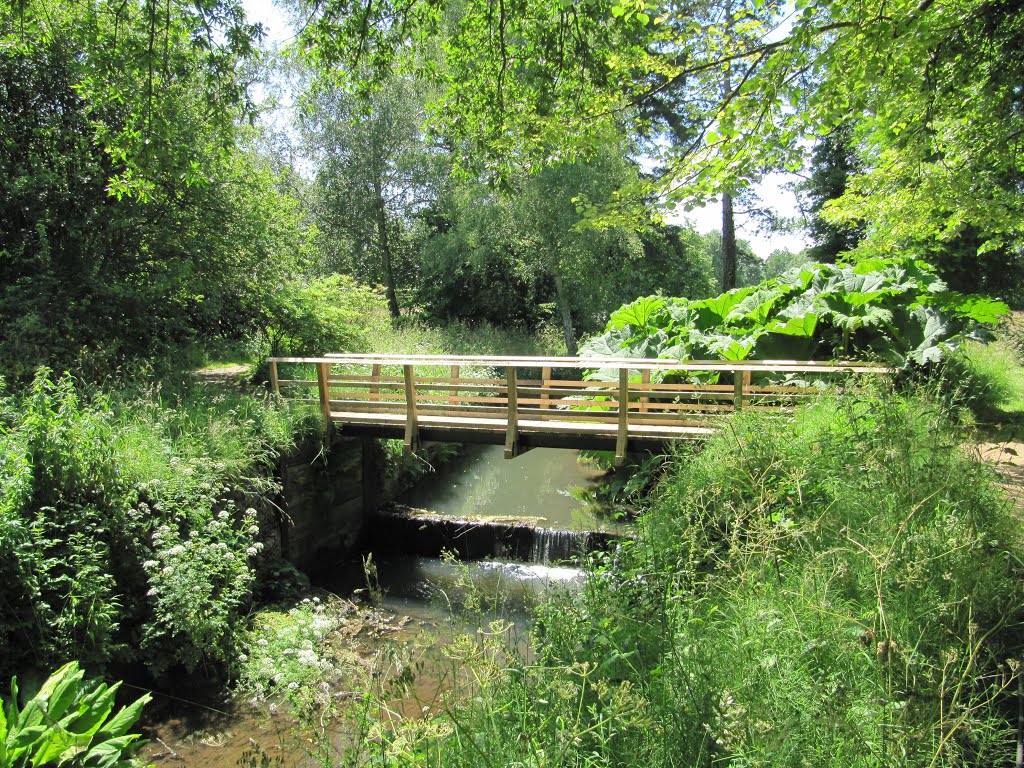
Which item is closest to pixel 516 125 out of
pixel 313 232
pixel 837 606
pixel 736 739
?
pixel 837 606

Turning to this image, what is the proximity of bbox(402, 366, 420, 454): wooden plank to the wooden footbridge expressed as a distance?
12 millimetres

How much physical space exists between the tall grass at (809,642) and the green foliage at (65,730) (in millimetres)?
2082

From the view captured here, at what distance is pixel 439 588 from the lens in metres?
4.72

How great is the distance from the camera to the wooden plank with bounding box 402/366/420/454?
8.10 metres

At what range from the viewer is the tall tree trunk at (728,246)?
19500 mm

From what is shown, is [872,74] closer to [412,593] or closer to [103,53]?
[103,53]

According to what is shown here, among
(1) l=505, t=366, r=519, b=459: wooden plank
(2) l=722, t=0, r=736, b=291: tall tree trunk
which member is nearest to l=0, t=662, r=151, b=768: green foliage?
(1) l=505, t=366, r=519, b=459: wooden plank

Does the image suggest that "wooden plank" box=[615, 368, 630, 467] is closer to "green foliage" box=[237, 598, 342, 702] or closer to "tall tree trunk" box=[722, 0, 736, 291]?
"green foliage" box=[237, 598, 342, 702]

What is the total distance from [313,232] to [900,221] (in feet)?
31.4

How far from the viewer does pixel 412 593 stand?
755 cm

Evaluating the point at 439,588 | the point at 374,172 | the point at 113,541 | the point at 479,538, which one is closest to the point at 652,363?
the point at 479,538

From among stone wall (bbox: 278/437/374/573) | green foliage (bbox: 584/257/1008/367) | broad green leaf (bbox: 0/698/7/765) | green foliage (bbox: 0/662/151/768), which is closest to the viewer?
broad green leaf (bbox: 0/698/7/765)

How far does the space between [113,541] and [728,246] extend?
18549mm

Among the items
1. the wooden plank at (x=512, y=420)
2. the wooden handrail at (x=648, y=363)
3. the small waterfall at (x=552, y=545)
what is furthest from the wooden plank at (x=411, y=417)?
the small waterfall at (x=552, y=545)
